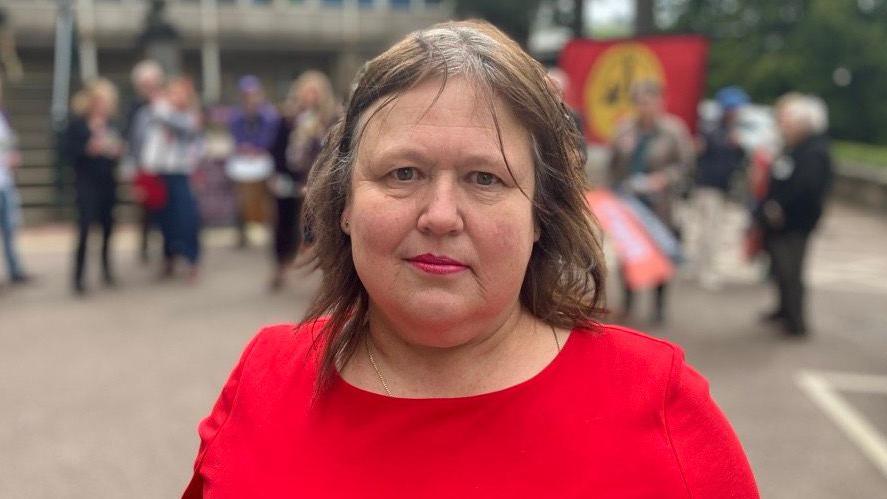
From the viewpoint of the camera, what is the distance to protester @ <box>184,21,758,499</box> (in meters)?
1.32

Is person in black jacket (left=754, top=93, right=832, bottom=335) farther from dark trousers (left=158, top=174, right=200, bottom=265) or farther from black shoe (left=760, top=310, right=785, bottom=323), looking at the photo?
dark trousers (left=158, top=174, right=200, bottom=265)

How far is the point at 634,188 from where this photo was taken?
6.68 metres

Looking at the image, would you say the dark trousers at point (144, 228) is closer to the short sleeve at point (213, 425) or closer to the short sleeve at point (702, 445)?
the short sleeve at point (213, 425)

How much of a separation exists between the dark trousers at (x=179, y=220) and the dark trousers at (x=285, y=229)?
1.00 meters

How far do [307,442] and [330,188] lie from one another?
1.49 ft

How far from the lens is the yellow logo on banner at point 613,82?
763 centimetres

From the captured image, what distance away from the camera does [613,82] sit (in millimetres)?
7820

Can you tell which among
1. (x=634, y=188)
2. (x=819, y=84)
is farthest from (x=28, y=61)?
(x=634, y=188)

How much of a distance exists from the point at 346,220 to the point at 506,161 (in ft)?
1.14

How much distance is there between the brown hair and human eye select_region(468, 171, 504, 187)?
10cm

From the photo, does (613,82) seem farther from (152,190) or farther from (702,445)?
(702,445)

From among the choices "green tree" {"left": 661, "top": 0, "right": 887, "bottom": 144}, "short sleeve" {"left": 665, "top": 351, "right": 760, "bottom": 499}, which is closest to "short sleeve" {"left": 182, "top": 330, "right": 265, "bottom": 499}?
"short sleeve" {"left": 665, "top": 351, "right": 760, "bottom": 499}

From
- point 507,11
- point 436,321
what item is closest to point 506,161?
point 436,321

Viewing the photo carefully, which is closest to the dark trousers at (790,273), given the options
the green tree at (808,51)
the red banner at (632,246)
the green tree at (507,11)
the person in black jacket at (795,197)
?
the person in black jacket at (795,197)
